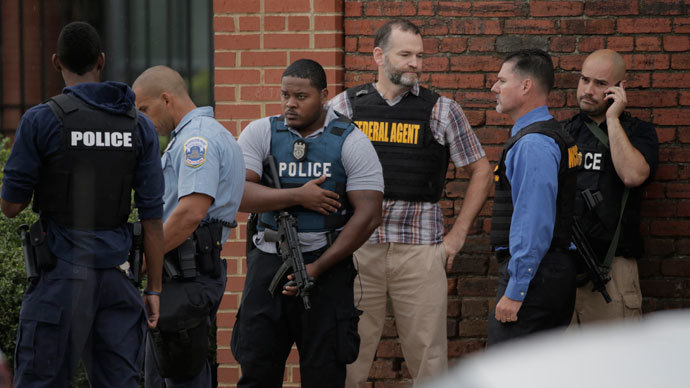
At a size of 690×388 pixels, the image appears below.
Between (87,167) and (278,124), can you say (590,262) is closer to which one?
(278,124)

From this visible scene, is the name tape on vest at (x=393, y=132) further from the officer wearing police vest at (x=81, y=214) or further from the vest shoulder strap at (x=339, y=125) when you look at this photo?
the officer wearing police vest at (x=81, y=214)

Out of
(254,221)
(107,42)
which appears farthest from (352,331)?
(107,42)

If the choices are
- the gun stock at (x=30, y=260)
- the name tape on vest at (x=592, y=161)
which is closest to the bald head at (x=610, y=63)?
the name tape on vest at (x=592, y=161)

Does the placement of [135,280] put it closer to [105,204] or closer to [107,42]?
[105,204]

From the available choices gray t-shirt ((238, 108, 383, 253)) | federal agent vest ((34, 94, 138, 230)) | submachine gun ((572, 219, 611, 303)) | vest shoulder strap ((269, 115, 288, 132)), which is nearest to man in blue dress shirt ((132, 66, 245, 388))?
gray t-shirt ((238, 108, 383, 253))

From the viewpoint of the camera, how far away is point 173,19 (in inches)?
245

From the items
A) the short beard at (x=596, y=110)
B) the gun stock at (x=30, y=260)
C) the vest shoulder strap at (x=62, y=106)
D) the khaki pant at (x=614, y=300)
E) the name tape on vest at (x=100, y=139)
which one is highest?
the vest shoulder strap at (x=62, y=106)

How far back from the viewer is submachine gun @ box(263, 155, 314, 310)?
13.6 ft

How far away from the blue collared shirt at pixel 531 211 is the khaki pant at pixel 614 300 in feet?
3.00

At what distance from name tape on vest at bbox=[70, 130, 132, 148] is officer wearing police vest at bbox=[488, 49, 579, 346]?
5.63 ft

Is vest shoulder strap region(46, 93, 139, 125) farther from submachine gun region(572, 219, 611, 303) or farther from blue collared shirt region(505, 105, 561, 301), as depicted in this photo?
submachine gun region(572, 219, 611, 303)

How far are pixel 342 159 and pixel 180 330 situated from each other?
1.07 metres

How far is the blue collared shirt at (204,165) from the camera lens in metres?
4.14

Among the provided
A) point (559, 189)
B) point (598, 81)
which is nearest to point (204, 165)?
point (559, 189)
